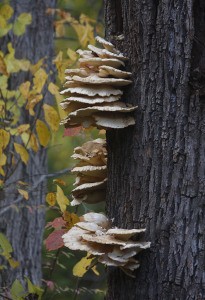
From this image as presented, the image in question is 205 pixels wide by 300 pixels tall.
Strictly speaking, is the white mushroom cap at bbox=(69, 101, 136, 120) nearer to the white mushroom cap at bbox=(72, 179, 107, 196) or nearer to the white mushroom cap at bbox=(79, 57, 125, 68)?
the white mushroom cap at bbox=(79, 57, 125, 68)

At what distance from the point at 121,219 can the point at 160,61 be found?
2.40ft

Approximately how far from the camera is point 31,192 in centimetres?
581

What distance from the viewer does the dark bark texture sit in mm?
2377

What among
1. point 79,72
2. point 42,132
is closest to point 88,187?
point 79,72

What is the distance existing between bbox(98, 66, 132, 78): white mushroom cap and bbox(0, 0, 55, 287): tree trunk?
Result: 3251mm

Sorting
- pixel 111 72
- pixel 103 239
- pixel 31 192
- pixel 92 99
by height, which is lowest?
pixel 31 192

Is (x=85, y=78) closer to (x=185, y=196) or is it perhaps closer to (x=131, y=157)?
(x=131, y=157)

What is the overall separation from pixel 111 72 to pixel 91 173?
558 mm

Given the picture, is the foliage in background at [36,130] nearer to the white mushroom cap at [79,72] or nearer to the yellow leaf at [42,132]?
the yellow leaf at [42,132]

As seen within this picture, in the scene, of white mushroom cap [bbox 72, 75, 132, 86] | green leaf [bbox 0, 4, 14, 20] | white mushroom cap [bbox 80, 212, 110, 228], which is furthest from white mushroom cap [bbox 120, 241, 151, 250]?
green leaf [bbox 0, 4, 14, 20]

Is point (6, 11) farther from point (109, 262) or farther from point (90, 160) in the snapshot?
point (109, 262)

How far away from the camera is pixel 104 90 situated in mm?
2469

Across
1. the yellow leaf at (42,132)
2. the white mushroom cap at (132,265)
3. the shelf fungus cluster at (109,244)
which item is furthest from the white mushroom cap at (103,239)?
the yellow leaf at (42,132)

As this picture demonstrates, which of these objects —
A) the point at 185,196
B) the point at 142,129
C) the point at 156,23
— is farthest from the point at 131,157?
the point at 156,23
